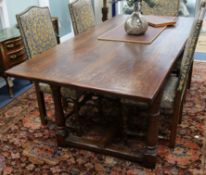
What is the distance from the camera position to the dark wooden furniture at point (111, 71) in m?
1.53

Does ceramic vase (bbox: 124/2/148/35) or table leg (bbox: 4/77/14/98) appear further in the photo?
table leg (bbox: 4/77/14/98)

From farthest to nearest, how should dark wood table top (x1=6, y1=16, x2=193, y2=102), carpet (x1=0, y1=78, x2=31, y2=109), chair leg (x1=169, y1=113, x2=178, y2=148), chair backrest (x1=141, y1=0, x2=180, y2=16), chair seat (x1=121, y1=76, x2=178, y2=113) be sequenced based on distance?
chair backrest (x1=141, y1=0, x2=180, y2=16), carpet (x1=0, y1=78, x2=31, y2=109), chair leg (x1=169, y1=113, x2=178, y2=148), chair seat (x1=121, y1=76, x2=178, y2=113), dark wood table top (x1=6, y1=16, x2=193, y2=102)

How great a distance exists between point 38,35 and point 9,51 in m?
0.73

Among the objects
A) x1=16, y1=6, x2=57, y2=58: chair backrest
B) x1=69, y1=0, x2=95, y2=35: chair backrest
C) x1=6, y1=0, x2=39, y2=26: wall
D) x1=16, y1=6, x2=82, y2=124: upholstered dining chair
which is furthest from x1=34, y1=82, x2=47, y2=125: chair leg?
x1=6, y1=0, x2=39, y2=26: wall

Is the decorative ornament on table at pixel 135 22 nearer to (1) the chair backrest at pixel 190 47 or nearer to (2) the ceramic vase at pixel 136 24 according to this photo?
(2) the ceramic vase at pixel 136 24

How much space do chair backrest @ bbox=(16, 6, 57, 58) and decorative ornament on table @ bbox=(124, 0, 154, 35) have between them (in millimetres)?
738

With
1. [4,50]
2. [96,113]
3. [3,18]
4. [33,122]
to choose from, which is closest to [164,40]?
[96,113]

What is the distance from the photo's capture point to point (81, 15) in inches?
113

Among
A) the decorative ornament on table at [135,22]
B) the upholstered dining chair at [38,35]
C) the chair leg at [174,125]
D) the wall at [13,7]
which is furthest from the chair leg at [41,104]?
the wall at [13,7]

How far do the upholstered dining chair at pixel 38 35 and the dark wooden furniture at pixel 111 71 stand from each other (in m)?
0.24

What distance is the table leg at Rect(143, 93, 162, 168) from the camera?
5.70ft

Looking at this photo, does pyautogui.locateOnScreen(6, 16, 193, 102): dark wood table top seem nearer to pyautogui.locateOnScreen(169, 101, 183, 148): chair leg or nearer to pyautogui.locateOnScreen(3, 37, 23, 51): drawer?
pyautogui.locateOnScreen(169, 101, 183, 148): chair leg

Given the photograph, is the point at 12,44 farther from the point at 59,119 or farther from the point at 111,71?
the point at 111,71

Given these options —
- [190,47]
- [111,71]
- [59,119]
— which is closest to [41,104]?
[59,119]
